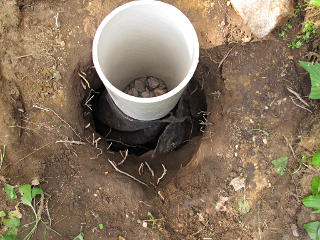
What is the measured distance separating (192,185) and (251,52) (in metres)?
1.06

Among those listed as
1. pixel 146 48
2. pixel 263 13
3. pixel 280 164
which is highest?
pixel 263 13

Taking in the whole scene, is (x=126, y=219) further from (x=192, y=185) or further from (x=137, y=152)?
(x=137, y=152)

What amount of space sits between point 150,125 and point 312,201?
4.48 ft

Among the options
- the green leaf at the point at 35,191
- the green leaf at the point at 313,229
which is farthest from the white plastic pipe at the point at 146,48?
the green leaf at the point at 313,229

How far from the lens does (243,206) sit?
1970 mm

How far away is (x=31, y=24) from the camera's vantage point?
2049 millimetres

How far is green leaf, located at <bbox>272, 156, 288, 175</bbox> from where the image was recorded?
1.96m

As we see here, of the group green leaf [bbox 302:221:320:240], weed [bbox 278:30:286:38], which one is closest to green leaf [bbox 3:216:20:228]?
green leaf [bbox 302:221:320:240]

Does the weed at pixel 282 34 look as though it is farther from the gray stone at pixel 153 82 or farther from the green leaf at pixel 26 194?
the green leaf at pixel 26 194

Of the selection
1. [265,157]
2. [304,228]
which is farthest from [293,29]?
[304,228]

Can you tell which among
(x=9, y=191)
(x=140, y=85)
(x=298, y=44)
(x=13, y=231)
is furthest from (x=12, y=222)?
(x=298, y=44)

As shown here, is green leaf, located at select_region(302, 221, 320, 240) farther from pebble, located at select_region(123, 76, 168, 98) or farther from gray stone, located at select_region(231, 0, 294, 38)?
pebble, located at select_region(123, 76, 168, 98)

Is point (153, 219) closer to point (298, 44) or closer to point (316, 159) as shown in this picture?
point (316, 159)

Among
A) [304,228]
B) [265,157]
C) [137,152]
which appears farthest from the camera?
[137,152]
